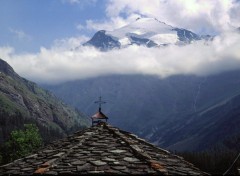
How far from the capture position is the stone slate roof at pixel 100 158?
14281 millimetres

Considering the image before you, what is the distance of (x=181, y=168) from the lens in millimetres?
15898

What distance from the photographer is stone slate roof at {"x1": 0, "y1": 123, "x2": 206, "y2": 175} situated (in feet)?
46.9

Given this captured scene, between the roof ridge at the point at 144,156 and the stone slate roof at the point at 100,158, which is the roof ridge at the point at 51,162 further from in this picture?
the roof ridge at the point at 144,156

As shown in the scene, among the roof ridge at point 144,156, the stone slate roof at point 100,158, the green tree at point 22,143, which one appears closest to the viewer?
the stone slate roof at point 100,158

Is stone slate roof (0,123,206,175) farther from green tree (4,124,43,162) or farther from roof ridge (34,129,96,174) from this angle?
green tree (4,124,43,162)

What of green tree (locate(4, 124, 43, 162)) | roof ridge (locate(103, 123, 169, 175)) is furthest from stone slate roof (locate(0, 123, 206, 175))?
green tree (locate(4, 124, 43, 162))

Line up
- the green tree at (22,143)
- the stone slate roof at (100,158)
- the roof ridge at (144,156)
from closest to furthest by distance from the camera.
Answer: the stone slate roof at (100,158) < the roof ridge at (144,156) < the green tree at (22,143)

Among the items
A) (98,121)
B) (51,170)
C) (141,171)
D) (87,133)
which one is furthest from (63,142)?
(141,171)

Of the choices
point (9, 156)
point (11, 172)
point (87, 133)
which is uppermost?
point (87, 133)

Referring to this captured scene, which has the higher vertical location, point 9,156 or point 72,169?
point 72,169

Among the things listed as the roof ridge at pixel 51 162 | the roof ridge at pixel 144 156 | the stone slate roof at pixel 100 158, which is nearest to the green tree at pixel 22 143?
the stone slate roof at pixel 100 158

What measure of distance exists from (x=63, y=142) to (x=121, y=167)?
494 cm

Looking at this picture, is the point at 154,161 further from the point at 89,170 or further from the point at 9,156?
the point at 9,156

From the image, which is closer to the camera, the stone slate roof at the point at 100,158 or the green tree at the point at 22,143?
the stone slate roof at the point at 100,158
